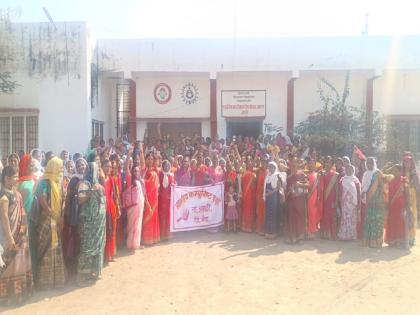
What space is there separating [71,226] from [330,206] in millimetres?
4340

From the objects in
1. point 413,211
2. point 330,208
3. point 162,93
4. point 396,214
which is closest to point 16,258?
point 330,208

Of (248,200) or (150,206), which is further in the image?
(248,200)

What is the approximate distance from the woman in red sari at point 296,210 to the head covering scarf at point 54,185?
375 centimetres

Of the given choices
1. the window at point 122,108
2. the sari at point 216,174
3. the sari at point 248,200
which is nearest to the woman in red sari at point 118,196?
the sari at point 216,174

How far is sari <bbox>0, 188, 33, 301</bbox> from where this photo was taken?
14.2 ft

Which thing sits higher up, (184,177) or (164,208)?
(184,177)

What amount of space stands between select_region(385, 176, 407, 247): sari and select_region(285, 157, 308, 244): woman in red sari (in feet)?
4.48

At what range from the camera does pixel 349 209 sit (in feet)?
23.8

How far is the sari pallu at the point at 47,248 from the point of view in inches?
191

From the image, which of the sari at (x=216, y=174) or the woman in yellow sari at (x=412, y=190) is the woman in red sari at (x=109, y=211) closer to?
the sari at (x=216, y=174)

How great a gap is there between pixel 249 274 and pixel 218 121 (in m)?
8.78

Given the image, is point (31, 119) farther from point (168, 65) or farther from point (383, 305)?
point (383, 305)

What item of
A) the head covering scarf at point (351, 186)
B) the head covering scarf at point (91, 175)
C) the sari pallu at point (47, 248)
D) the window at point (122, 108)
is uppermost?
the window at point (122, 108)

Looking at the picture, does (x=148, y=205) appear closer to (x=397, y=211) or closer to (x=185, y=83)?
(x=397, y=211)
